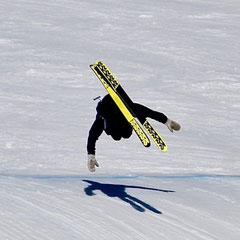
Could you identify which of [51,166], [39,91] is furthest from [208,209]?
[39,91]

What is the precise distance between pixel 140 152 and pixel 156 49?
14.0 feet

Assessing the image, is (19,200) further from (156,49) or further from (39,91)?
(156,49)

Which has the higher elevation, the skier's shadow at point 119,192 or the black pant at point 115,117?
the black pant at point 115,117

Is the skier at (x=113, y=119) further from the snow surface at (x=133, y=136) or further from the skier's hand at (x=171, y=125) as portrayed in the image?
the snow surface at (x=133, y=136)

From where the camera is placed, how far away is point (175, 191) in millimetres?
5789

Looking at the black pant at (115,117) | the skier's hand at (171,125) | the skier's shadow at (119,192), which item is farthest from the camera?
the skier's shadow at (119,192)

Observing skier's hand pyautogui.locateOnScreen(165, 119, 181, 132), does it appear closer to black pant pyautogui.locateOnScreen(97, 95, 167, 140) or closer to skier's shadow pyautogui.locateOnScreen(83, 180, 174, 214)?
black pant pyautogui.locateOnScreen(97, 95, 167, 140)

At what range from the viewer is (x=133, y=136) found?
7660mm

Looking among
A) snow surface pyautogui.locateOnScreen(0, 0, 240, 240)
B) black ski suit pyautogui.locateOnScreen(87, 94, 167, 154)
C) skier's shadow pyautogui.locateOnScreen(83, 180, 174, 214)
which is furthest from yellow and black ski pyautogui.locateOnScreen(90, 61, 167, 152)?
skier's shadow pyautogui.locateOnScreen(83, 180, 174, 214)

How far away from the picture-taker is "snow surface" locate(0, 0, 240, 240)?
500cm

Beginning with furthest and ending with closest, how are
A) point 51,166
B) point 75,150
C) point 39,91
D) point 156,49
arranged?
point 156,49, point 39,91, point 75,150, point 51,166

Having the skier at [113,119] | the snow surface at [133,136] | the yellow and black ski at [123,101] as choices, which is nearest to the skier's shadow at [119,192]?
the snow surface at [133,136]

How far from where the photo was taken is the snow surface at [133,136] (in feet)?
16.4

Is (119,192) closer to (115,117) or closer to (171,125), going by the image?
(171,125)
